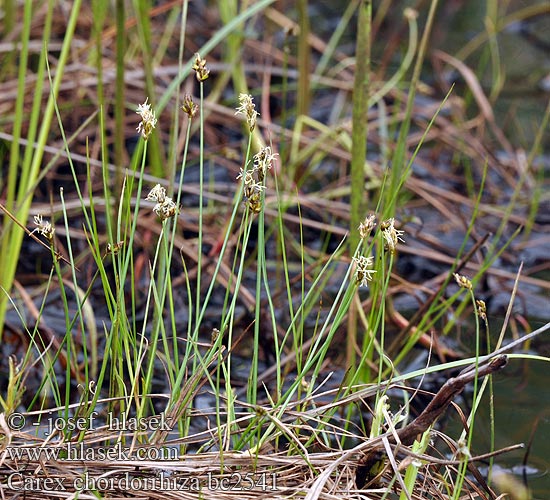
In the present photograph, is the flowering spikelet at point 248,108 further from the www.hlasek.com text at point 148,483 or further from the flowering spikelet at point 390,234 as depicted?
the www.hlasek.com text at point 148,483

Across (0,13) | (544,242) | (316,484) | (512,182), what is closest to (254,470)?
(316,484)

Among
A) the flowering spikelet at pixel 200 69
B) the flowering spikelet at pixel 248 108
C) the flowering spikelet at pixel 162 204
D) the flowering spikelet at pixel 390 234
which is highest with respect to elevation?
the flowering spikelet at pixel 200 69

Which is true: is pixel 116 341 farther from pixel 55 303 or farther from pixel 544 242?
pixel 544 242

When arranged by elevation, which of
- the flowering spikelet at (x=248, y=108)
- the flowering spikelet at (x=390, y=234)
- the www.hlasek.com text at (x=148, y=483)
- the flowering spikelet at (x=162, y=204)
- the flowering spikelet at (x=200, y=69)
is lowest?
the www.hlasek.com text at (x=148, y=483)

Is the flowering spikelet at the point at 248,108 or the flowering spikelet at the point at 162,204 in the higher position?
the flowering spikelet at the point at 248,108

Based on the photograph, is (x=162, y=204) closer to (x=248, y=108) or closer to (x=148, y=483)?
(x=248, y=108)

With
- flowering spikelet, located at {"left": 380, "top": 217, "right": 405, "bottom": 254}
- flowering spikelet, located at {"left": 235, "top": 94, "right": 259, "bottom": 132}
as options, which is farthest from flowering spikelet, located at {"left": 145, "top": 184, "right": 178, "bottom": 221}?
flowering spikelet, located at {"left": 380, "top": 217, "right": 405, "bottom": 254}

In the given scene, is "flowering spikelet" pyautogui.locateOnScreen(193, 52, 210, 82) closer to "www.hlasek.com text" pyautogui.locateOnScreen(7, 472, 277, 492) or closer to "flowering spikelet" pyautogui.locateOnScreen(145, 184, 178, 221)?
"flowering spikelet" pyautogui.locateOnScreen(145, 184, 178, 221)

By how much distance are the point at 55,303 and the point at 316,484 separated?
985mm

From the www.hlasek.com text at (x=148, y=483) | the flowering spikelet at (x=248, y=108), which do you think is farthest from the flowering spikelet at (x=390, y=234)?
the www.hlasek.com text at (x=148, y=483)

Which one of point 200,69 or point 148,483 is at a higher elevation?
point 200,69

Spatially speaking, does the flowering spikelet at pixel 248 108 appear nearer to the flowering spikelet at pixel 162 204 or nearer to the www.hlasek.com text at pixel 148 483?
the flowering spikelet at pixel 162 204

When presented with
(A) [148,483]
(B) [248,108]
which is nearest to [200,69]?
(B) [248,108]

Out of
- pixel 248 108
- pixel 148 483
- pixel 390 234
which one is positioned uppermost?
pixel 248 108
